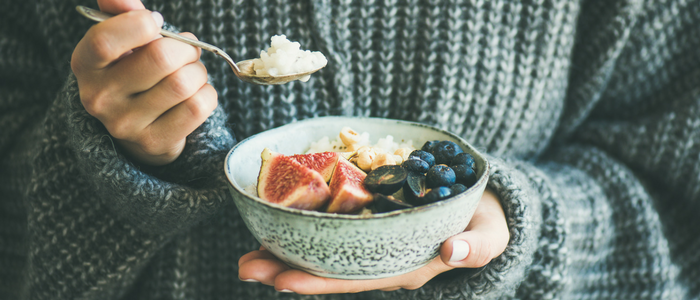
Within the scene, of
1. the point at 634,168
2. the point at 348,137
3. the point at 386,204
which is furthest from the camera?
the point at 634,168

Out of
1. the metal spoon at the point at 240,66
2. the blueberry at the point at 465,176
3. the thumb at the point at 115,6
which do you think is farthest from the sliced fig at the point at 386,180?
the thumb at the point at 115,6

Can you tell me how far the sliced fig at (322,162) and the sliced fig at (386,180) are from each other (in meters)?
0.10

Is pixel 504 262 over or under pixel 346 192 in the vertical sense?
under

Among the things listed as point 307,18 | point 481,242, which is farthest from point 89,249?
point 481,242

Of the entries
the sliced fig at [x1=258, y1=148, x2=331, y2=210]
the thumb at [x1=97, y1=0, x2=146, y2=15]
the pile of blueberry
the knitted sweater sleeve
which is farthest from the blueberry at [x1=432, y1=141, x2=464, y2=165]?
the thumb at [x1=97, y1=0, x2=146, y2=15]

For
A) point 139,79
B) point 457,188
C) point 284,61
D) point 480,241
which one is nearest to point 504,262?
point 480,241

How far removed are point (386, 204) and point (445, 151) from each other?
0.71 ft

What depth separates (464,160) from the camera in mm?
674

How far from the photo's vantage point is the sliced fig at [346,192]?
56cm

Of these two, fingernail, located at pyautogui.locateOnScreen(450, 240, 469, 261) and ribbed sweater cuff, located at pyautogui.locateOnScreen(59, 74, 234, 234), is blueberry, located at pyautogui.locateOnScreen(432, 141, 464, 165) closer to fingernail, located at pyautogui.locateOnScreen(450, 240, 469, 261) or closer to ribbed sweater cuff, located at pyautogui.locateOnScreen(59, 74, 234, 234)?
fingernail, located at pyautogui.locateOnScreen(450, 240, 469, 261)

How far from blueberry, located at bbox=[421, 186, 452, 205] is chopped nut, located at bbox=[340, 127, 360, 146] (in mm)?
255

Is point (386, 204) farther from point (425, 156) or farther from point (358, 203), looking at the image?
point (425, 156)

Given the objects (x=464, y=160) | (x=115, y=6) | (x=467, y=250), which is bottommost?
(x=467, y=250)

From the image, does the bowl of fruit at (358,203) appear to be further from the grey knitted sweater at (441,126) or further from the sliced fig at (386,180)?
the grey knitted sweater at (441,126)
